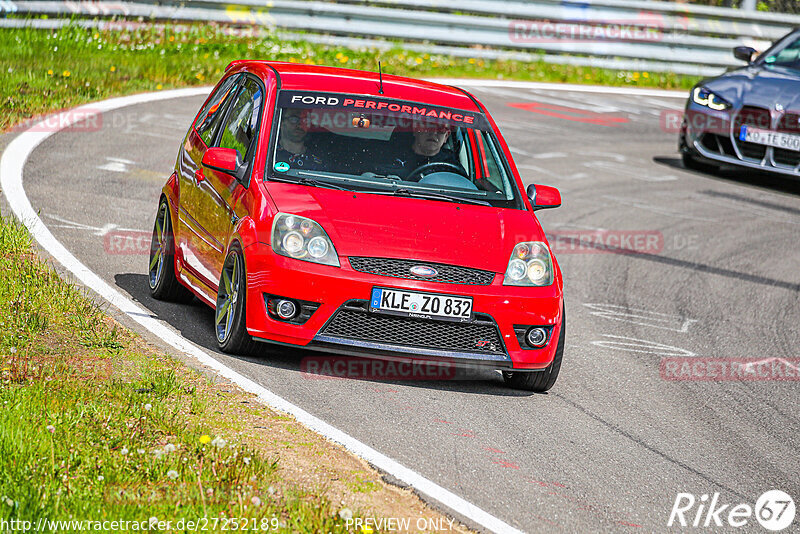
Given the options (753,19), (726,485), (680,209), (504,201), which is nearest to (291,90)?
(504,201)

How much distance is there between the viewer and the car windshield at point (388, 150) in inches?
282

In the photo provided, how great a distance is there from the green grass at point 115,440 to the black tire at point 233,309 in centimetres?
48

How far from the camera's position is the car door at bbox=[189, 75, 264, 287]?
23.2ft

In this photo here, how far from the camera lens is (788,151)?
14797mm

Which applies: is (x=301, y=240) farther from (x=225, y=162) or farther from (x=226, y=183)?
(x=226, y=183)

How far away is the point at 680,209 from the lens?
13734mm

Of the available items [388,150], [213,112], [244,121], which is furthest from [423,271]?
[213,112]

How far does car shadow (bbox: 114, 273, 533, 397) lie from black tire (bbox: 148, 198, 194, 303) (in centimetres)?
15

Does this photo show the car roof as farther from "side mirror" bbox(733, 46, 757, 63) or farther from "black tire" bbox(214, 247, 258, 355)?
"side mirror" bbox(733, 46, 757, 63)

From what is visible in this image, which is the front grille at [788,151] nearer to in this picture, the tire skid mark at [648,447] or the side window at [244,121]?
the side window at [244,121]

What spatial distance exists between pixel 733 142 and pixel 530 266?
9059 millimetres

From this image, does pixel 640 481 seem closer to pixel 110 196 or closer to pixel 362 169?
pixel 362 169

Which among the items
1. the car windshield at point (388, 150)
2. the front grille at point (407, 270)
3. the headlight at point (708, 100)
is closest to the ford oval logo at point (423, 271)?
the front grille at point (407, 270)

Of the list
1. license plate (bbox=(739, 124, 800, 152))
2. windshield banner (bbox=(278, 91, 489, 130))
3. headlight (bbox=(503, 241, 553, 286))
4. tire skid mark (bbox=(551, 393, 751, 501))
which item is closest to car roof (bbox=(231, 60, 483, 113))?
windshield banner (bbox=(278, 91, 489, 130))
